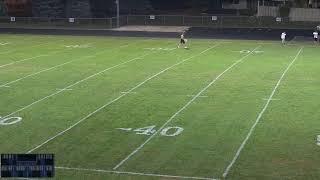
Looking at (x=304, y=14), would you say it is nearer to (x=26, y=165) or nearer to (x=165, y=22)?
(x=165, y=22)

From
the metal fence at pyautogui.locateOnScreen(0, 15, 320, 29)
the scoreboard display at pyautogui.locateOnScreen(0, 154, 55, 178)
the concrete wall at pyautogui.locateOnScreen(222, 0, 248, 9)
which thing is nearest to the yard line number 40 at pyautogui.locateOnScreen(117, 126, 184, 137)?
the scoreboard display at pyautogui.locateOnScreen(0, 154, 55, 178)

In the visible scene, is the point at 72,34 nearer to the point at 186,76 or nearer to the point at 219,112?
the point at 186,76

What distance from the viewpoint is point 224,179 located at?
1291cm

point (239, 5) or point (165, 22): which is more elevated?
point (239, 5)

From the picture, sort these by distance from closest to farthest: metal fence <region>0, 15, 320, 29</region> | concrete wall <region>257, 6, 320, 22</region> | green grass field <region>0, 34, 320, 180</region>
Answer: green grass field <region>0, 34, 320, 180</region> → metal fence <region>0, 15, 320, 29</region> → concrete wall <region>257, 6, 320, 22</region>

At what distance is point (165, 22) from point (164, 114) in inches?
1595

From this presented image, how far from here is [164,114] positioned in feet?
63.1

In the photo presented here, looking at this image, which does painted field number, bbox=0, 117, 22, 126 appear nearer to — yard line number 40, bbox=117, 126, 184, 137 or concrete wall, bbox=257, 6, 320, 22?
yard line number 40, bbox=117, 126, 184, 137

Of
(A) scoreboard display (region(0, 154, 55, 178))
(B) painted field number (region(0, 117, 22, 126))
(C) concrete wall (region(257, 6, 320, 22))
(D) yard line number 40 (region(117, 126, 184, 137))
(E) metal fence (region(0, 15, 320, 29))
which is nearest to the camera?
(A) scoreboard display (region(0, 154, 55, 178))

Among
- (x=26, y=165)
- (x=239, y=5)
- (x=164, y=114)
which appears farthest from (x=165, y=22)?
(x=26, y=165)

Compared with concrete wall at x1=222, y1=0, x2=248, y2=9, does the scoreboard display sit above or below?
below

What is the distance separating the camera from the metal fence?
56812mm

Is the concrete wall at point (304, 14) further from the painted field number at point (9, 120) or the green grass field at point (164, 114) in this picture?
the painted field number at point (9, 120)

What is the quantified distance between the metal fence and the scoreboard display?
4786 centimetres
